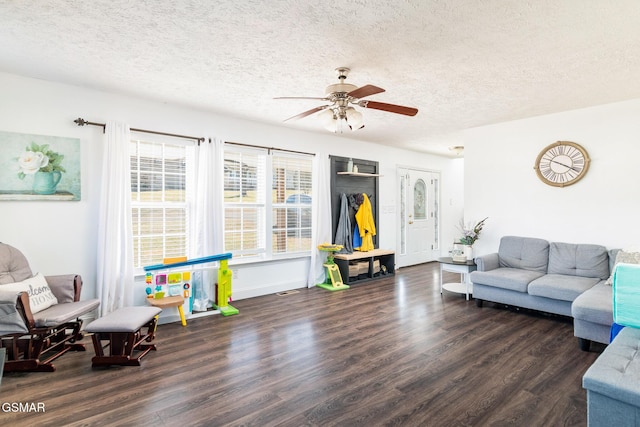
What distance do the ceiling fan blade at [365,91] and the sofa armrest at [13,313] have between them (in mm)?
3007

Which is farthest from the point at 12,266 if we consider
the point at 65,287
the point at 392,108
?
the point at 392,108

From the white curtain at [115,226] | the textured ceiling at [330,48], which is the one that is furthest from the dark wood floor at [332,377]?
the textured ceiling at [330,48]

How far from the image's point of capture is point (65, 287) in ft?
10.0

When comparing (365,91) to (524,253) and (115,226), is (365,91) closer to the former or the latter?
(115,226)

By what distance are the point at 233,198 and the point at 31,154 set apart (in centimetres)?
216

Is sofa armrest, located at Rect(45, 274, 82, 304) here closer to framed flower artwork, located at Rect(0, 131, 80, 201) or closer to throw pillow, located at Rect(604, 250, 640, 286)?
framed flower artwork, located at Rect(0, 131, 80, 201)

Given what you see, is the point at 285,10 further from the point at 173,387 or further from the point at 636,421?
the point at 636,421

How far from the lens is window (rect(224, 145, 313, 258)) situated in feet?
15.1

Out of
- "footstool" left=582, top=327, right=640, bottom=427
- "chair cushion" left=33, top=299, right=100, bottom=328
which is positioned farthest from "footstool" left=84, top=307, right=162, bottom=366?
"footstool" left=582, top=327, right=640, bottom=427

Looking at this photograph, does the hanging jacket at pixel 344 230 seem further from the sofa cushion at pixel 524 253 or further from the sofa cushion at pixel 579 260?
the sofa cushion at pixel 579 260

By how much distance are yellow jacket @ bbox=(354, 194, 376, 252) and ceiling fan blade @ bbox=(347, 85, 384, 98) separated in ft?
11.1

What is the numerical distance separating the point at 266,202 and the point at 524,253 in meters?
3.65

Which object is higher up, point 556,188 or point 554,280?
point 556,188

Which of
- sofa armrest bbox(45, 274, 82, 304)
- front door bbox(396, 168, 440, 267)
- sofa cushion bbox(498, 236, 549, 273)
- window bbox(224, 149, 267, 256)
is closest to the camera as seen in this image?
sofa armrest bbox(45, 274, 82, 304)
